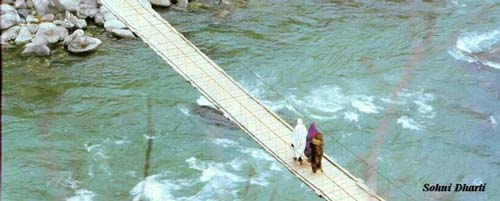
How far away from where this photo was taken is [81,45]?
13469 millimetres

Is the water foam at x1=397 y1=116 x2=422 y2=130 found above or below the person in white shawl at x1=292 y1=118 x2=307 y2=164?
below

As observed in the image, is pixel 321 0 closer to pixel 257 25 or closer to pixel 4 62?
pixel 257 25

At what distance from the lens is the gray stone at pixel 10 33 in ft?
44.7

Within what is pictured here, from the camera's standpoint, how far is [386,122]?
11758mm

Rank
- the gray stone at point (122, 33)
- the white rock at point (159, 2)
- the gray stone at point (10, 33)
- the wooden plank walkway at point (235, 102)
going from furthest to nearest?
the white rock at point (159, 2) < the gray stone at point (122, 33) < the gray stone at point (10, 33) < the wooden plank walkway at point (235, 102)

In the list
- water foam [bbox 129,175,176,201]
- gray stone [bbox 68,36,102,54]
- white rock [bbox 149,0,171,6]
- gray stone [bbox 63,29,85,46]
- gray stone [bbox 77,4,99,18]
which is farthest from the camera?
white rock [bbox 149,0,171,6]

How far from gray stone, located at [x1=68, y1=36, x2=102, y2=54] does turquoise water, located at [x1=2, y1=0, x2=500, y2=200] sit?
0.16 metres

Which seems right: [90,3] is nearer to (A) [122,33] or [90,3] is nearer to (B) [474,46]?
(A) [122,33]

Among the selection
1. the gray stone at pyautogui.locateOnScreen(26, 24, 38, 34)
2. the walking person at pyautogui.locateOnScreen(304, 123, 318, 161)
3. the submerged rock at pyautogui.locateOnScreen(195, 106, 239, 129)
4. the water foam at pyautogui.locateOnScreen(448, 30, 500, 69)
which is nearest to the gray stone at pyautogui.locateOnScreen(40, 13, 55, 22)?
the gray stone at pyautogui.locateOnScreen(26, 24, 38, 34)

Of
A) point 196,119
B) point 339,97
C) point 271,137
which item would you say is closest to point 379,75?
point 339,97

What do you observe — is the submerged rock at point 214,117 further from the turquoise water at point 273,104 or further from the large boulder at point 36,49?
the large boulder at point 36,49

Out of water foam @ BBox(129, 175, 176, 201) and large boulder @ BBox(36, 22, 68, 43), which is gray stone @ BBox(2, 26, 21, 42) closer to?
large boulder @ BBox(36, 22, 68, 43)

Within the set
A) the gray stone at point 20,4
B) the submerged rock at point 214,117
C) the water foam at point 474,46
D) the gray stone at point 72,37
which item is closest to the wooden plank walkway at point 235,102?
the submerged rock at point 214,117

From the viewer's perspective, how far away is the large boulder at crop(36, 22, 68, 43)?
13587mm
